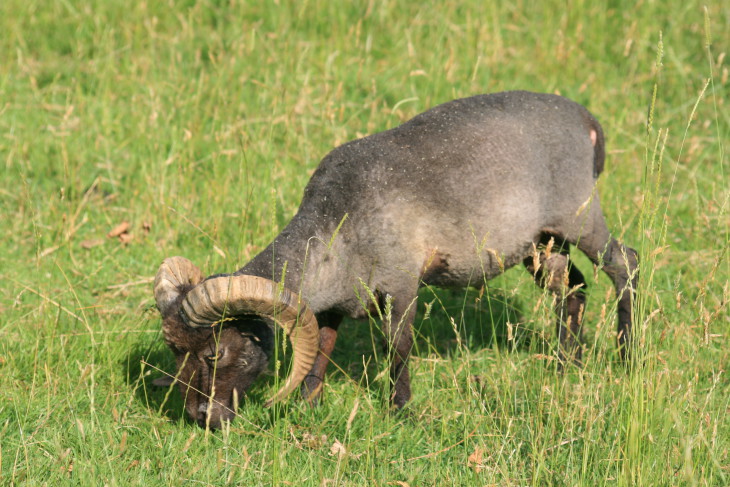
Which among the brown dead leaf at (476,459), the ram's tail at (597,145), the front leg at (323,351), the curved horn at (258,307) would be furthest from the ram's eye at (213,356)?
the ram's tail at (597,145)

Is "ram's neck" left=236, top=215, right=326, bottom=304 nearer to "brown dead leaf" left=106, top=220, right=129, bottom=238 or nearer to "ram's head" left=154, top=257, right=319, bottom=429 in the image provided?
"ram's head" left=154, top=257, right=319, bottom=429

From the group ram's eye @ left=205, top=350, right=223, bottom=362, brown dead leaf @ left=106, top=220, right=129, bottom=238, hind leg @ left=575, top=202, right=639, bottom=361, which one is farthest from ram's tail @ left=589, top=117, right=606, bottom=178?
brown dead leaf @ left=106, top=220, right=129, bottom=238

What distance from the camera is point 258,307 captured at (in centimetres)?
506

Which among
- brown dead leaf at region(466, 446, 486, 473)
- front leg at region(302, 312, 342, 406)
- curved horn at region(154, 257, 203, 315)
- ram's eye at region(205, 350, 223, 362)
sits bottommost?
front leg at region(302, 312, 342, 406)

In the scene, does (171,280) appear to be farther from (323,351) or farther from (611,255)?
(611,255)

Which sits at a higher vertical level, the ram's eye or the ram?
the ram

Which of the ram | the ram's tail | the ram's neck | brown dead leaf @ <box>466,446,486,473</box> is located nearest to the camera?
brown dead leaf @ <box>466,446,486,473</box>

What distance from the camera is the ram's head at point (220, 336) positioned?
201 inches

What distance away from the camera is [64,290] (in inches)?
252

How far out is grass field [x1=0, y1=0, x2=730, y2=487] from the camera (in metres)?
4.68

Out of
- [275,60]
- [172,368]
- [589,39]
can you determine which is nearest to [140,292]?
[172,368]

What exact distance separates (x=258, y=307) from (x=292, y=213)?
98.7 inches

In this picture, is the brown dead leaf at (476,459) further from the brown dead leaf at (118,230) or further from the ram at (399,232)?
the brown dead leaf at (118,230)

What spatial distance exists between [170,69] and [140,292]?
2.92m
